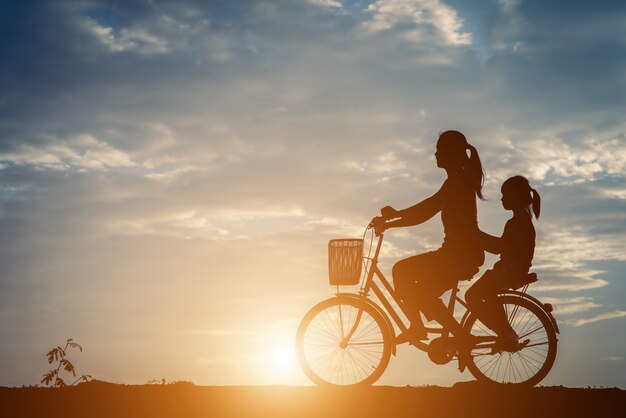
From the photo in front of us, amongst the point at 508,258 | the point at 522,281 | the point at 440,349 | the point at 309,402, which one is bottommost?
the point at 309,402

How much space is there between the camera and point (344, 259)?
9516mm

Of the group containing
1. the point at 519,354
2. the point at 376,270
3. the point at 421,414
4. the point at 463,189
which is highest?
the point at 463,189

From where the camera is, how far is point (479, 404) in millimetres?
8961

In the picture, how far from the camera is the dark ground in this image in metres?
8.67

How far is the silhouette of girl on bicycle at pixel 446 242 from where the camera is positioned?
916 cm

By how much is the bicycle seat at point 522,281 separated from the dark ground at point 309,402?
1348 millimetres

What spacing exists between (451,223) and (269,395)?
3301 millimetres

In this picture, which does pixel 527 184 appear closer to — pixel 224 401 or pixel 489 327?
pixel 489 327

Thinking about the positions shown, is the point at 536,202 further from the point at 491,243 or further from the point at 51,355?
the point at 51,355

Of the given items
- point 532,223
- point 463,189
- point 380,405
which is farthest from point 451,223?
point 380,405

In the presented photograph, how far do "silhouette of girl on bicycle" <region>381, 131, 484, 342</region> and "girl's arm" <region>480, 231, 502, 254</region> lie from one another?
25 cm

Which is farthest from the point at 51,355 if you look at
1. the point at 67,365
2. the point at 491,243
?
the point at 491,243

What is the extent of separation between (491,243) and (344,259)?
1.90 metres

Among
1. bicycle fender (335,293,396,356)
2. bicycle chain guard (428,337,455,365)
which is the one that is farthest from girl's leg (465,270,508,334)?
bicycle fender (335,293,396,356)
